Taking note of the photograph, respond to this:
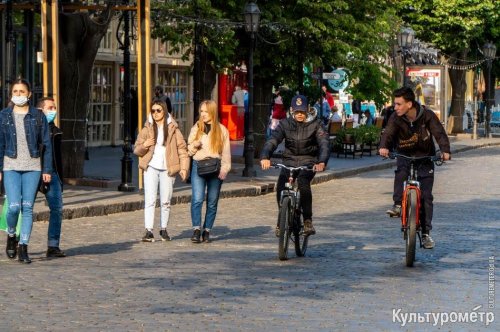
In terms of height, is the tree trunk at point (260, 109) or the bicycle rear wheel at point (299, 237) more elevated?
the tree trunk at point (260, 109)

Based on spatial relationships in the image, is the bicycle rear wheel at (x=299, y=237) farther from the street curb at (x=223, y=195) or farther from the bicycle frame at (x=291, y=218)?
the street curb at (x=223, y=195)

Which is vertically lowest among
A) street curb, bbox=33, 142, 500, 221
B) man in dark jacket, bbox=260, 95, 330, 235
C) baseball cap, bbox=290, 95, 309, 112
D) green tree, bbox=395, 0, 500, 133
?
street curb, bbox=33, 142, 500, 221

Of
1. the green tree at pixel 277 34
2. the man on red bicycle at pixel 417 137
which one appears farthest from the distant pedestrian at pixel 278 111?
the man on red bicycle at pixel 417 137

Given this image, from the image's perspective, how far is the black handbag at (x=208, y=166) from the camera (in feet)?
57.5

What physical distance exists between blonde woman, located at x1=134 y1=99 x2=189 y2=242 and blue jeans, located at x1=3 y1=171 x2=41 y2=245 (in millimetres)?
2808

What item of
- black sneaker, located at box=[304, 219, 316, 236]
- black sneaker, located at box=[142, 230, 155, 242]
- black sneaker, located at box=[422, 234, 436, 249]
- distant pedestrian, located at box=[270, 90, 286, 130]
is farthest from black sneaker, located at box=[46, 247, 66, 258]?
distant pedestrian, located at box=[270, 90, 286, 130]

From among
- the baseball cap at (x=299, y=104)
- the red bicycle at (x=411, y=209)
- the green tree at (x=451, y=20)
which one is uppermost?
the green tree at (x=451, y=20)

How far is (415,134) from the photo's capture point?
594 inches

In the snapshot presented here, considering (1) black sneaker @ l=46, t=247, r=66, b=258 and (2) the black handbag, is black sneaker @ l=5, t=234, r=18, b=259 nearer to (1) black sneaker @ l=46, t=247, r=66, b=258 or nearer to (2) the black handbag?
(1) black sneaker @ l=46, t=247, r=66, b=258

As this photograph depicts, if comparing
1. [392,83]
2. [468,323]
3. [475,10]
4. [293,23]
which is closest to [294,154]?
[468,323]

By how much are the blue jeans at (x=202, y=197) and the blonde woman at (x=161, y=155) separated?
0.16 m

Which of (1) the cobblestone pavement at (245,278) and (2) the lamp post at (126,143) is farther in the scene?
(2) the lamp post at (126,143)

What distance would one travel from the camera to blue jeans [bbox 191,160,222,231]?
683 inches

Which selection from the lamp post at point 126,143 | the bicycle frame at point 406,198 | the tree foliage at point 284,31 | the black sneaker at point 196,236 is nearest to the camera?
the bicycle frame at point 406,198
